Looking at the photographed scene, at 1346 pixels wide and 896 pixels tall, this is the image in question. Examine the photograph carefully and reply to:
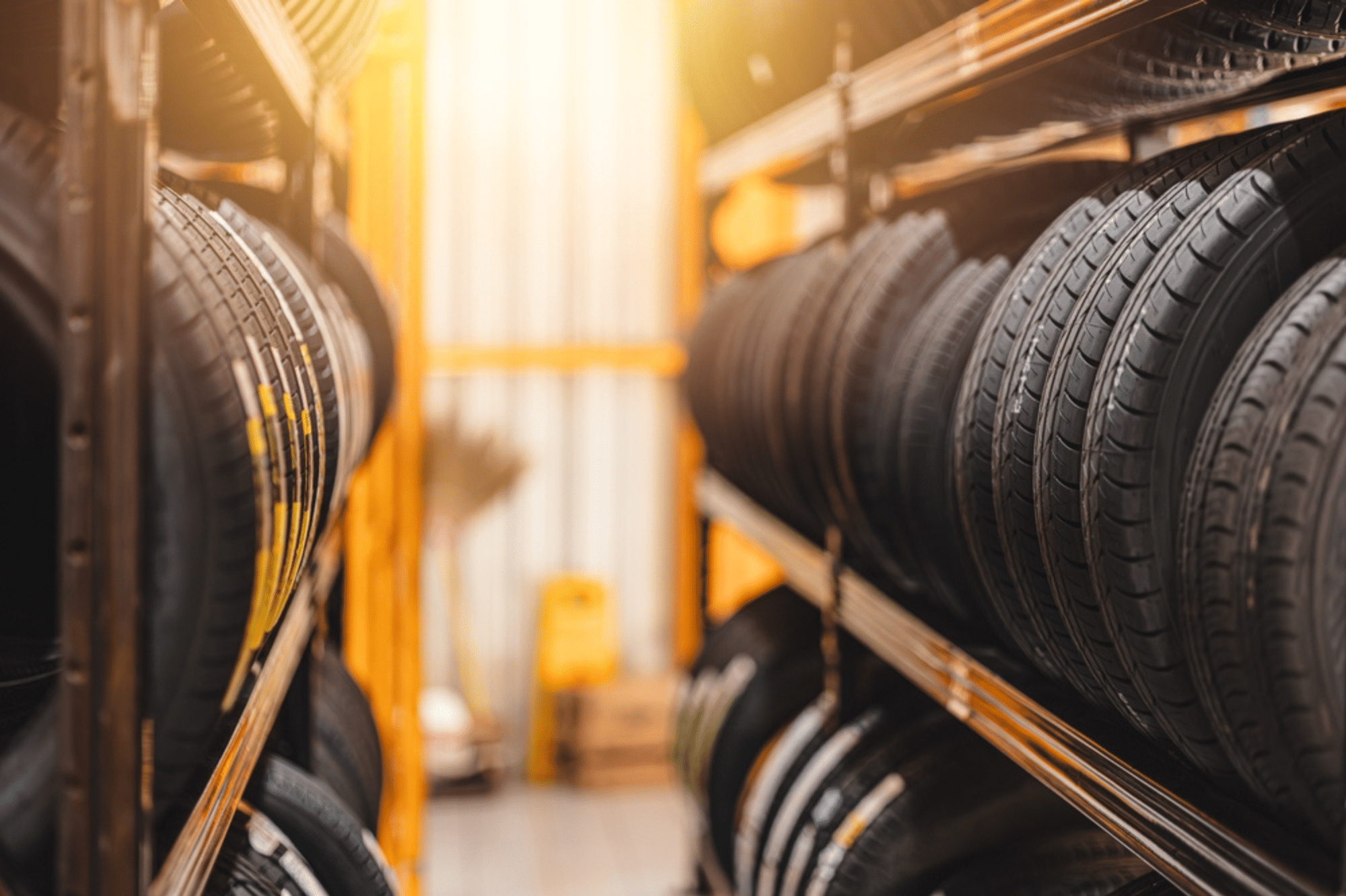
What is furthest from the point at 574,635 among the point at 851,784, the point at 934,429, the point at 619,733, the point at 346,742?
the point at 934,429

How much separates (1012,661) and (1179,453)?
0.57m

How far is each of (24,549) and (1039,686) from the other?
3.76 feet

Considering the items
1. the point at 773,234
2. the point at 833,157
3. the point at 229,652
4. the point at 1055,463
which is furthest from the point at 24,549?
the point at 773,234

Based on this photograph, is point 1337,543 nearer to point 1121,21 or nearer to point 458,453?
point 1121,21

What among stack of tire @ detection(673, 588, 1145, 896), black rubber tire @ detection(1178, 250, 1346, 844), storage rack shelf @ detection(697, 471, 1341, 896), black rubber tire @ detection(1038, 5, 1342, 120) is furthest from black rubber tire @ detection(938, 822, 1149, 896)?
black rubber tire @ detection(1038, 5, 1342, 120)

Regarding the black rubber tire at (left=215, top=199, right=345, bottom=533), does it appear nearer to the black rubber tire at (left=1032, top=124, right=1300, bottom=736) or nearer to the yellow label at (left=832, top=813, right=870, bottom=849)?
the black rubber tire at (left=1032, top=124, right=1300, bottom=736)

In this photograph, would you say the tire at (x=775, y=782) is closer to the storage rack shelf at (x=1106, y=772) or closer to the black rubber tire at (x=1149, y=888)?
the storage rack shelf at (x=1106, y=772)

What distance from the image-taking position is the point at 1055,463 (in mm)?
1108

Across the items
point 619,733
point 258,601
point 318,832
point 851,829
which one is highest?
point 258,601

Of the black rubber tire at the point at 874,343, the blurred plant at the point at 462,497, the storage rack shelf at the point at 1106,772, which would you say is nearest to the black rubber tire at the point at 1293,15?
the black rubber tire at the point at 874,343

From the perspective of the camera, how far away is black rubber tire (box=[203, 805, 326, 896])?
4.12ft

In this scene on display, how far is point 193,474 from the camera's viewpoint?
82 cm

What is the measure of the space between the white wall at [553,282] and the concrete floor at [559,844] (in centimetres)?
57

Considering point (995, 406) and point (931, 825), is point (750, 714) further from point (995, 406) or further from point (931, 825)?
point (995, 406)
